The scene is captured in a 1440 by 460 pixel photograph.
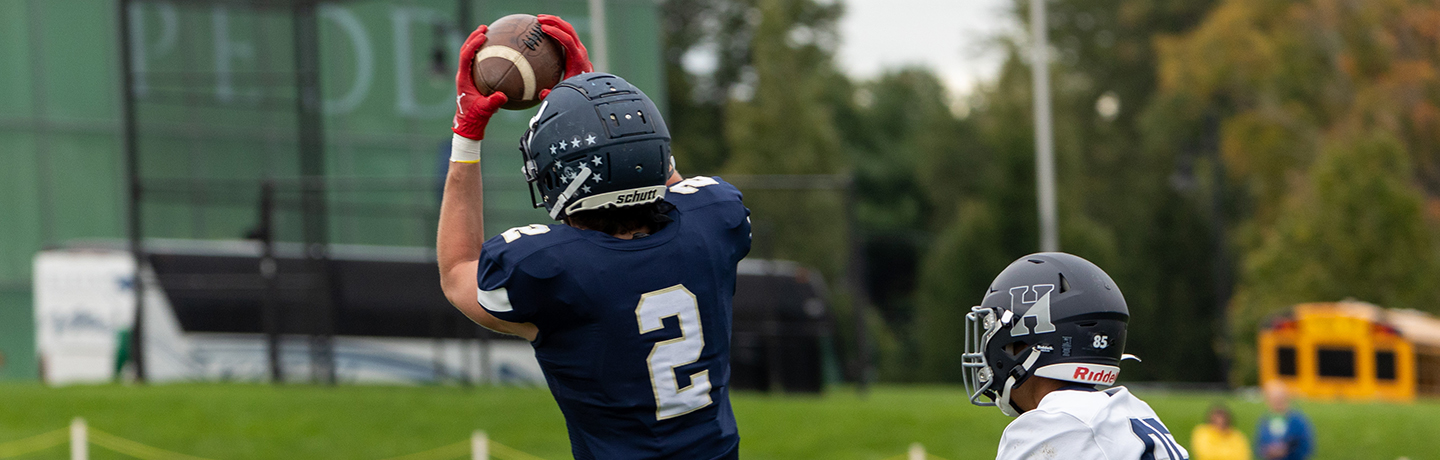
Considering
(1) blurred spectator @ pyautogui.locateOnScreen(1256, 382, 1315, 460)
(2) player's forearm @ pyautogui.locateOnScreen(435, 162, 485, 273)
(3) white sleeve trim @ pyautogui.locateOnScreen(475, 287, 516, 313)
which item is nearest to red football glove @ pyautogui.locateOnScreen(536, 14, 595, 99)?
(2) player's forearm @ pyautogui.locateOnScreen(435, 162, 485, 273)

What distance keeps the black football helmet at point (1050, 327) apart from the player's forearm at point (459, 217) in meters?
1.13

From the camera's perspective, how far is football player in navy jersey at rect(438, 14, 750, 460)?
3.01 m

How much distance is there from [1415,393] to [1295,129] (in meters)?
14.0

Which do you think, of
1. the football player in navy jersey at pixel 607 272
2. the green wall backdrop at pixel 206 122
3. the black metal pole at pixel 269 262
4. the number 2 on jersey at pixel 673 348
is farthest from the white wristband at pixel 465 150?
the green wall backdrop at pixel 206 122

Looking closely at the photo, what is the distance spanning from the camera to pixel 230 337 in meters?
16.7

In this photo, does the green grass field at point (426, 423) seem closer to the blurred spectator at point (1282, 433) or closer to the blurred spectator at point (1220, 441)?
the blurred spectator at point (1282, 433)

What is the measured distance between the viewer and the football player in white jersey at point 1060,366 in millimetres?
2617

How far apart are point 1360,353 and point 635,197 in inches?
828

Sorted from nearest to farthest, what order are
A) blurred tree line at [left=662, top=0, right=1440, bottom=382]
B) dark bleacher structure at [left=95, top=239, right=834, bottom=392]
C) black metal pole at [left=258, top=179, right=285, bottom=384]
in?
black metal pole at [left=258, top=179, right=285, bottom=384] < dark bleacher structure at [left=95, top=239, right=834, bottom=392] < blurred tree line at [left=662, top=0, right=1440, bottom=382]

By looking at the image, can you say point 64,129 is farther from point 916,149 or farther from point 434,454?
point 916,149

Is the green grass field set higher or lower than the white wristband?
lower

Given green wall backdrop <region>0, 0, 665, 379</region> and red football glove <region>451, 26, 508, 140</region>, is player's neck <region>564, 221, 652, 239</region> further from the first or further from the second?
green wall backdrop <region>0, 0, 665, 379</region>

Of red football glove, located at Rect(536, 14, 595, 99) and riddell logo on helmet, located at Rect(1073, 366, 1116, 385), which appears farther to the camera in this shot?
red football glove, located at Rect(536, 14, 595, 99)

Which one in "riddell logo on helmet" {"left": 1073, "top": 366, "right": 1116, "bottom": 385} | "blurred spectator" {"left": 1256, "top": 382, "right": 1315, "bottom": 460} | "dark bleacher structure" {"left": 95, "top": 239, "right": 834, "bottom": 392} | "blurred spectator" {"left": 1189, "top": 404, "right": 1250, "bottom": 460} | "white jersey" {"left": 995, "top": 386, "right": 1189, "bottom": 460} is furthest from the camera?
"dark bleacher structure" {"left": 95, "top": 239, "right": 834, "bottom": 392}
